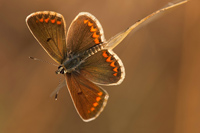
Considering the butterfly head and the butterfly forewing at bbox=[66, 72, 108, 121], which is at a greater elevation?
the butterfly head

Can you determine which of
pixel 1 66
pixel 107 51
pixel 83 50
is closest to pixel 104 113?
pixel 83 50

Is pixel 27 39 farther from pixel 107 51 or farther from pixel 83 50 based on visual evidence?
pixel 107 51

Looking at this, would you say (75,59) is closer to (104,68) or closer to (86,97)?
(104,68)

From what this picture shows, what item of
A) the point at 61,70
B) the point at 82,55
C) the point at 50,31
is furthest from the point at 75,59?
the point at 50,31

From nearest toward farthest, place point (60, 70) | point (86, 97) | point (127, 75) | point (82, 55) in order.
→ point (86, 97)
point (60, 70)
point (82, 55)
point (127, 75)

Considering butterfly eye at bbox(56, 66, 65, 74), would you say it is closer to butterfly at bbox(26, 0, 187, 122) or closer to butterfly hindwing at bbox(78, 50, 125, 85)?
butterfly at bbox(26, 0, 187, 122)

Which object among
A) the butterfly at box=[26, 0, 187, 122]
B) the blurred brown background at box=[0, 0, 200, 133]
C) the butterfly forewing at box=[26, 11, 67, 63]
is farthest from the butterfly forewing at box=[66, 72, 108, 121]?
the blurred brown background at box=[0, 0, 200, 133]
